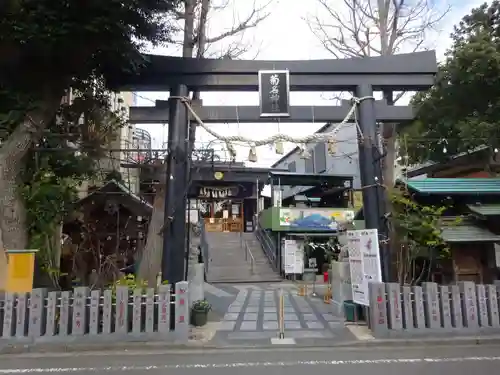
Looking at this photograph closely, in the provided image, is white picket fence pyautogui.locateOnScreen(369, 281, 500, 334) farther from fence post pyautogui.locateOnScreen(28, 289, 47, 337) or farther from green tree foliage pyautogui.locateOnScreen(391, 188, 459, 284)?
fence post pyautogui.locateOnScreen(28, 289, 47, 337)

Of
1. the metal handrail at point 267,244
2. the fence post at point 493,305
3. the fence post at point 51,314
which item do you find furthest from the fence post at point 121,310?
the metal handrail at point 267,244

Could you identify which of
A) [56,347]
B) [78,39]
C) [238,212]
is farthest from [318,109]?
[238,212]

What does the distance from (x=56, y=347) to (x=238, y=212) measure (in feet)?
95.8

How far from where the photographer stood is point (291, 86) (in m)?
11.3

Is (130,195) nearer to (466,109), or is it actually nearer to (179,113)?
(179,113)

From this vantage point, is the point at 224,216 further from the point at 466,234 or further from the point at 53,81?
the point at 53,81

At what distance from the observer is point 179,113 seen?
10.9m

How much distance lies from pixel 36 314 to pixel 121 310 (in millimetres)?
1732

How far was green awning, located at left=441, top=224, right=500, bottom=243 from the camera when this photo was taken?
40.3 ft

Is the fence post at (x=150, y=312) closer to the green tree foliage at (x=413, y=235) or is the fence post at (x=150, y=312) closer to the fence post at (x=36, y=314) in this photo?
the fence post at (x=36, y=314)

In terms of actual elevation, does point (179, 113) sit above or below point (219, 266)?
above

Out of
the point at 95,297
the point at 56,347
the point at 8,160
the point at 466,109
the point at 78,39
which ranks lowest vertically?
the point at 56,347

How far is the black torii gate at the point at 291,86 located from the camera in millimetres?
10797

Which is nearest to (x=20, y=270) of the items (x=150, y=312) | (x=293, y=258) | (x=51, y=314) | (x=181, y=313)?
(x=51, y=314)
